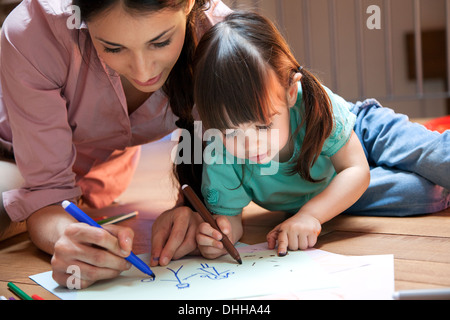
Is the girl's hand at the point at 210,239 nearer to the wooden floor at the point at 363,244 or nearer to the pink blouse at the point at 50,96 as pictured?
the wooden floor at the point at 363,244

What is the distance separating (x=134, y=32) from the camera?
72 centimetres

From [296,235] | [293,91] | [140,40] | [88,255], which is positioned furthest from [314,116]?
[88,255]

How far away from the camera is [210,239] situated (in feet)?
2.50

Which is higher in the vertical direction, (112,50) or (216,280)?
(112,50)

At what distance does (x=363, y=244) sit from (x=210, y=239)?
23 cm

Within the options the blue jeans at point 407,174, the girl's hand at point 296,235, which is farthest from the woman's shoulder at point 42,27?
the blue jeans at point 407,174

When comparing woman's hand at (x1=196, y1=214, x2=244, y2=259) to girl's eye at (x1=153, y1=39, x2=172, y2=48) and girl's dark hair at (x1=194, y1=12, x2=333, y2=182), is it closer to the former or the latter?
girl's dark hair at (x1=194, y1=12, x2=333, y2=182)

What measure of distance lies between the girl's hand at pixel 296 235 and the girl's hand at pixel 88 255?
0.71ft

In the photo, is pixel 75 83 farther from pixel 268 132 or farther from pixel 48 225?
pixel 268 132

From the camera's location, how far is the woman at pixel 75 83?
0.72 m

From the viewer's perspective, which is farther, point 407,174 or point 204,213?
point 407,174

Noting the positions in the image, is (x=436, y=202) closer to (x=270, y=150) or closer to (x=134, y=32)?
(x=270, y=150)

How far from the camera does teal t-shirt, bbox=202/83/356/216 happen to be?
876 millimetres
